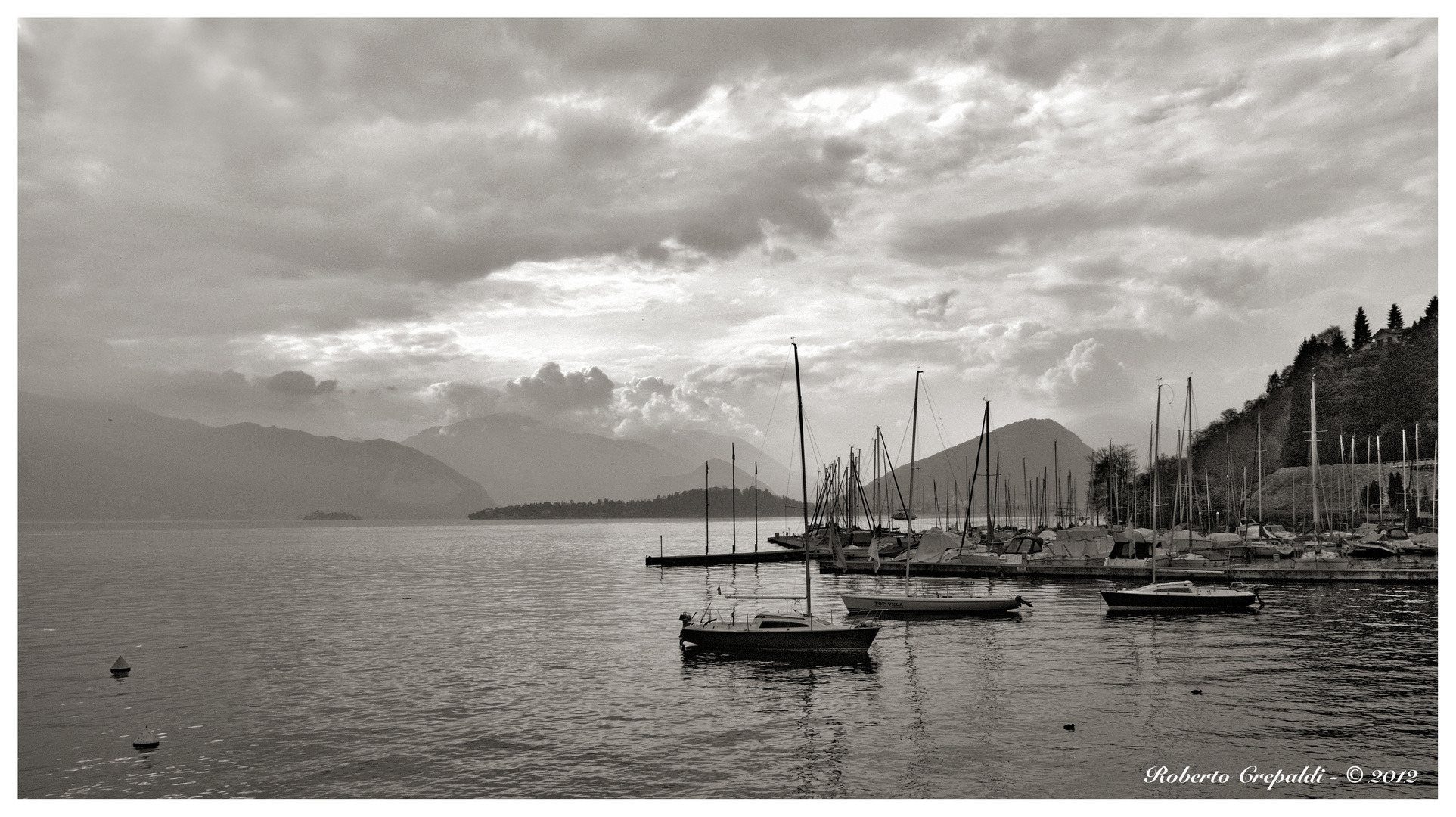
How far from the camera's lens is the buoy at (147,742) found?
107 ft

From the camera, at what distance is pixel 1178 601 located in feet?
208

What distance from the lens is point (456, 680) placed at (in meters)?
44.1

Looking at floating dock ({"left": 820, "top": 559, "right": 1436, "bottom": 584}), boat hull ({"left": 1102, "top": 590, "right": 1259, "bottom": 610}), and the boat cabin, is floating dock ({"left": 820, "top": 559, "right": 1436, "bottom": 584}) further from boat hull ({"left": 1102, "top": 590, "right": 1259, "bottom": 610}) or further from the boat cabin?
the boat cabin

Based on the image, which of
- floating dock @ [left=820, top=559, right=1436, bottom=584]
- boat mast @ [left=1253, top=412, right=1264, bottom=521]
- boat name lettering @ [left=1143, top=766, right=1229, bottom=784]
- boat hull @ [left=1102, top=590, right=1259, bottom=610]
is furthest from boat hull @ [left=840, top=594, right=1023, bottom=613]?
boat mast @ [left=1253, top=412, right=1264, bottom=521]

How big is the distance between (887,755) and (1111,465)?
595 ft

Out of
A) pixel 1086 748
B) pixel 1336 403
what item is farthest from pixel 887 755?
pixel 1336 403

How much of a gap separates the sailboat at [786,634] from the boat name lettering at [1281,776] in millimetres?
20725

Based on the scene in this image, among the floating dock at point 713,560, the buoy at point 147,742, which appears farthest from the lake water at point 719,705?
the floating dock at point 713,560

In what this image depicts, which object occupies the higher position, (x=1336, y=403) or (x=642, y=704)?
(x=1336, y=403)

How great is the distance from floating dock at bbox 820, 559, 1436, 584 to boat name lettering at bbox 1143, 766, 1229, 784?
52691 mm

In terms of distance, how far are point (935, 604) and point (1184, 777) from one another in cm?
3523

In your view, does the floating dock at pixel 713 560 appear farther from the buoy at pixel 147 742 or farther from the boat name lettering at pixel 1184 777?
the boat name lettering at pixel 1184 777

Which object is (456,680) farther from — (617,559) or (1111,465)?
(1111,465)

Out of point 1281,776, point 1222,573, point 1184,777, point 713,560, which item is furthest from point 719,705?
point 713,560
